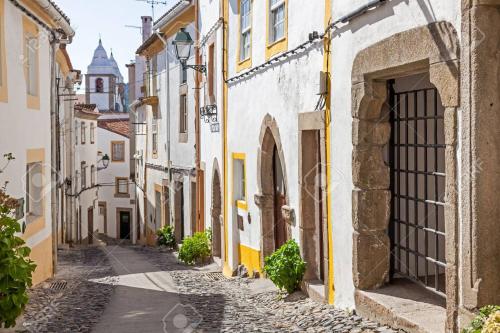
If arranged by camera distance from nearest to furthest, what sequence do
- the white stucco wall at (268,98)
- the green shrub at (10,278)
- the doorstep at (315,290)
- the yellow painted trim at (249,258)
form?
the green shrub at (10,278) → the doorstep at (315,290) → the white stucco wall at (268,98) → the yellow painted trim at (249,258)

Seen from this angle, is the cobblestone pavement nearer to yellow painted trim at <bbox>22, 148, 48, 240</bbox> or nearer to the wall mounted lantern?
yellow painted trim at <bbox>22, 148, 48, 240</bbox>

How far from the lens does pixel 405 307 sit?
6211 mm

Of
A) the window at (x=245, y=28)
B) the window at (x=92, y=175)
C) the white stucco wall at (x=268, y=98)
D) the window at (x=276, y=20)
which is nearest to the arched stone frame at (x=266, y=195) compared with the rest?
the white stucco wall at (x=268, y=98)

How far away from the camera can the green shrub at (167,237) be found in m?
21.2

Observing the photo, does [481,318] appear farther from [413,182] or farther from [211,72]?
[211,72]

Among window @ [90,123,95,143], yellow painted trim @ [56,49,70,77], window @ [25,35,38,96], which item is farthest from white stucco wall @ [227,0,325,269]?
window @ [90,123,95,143]

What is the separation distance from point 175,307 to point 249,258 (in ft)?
11.5

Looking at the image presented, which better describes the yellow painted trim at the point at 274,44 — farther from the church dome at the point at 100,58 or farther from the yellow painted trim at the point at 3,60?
the church dome at the point at 100,58

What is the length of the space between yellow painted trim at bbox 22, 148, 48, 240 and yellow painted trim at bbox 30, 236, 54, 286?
32 cm

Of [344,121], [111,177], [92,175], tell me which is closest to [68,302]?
[344,121]

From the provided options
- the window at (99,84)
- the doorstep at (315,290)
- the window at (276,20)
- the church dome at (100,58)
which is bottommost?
the doorstep at (315,290)

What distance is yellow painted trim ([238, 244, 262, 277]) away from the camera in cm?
1201

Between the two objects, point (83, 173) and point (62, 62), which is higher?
point (62, 62)

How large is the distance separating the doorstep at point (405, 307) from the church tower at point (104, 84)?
55499mm
